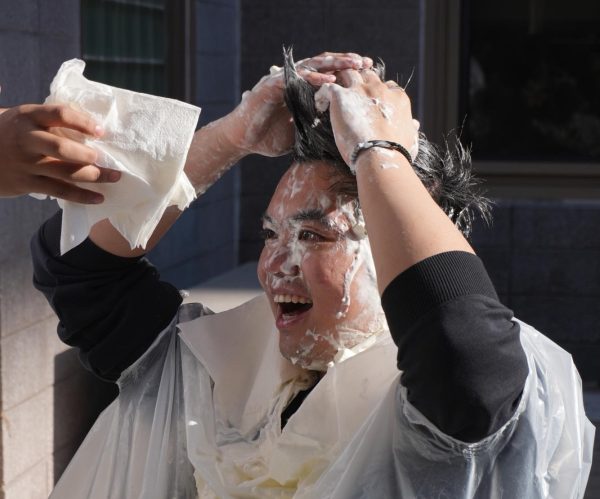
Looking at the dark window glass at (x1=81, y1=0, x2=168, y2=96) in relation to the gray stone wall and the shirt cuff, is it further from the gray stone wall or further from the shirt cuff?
the shirt cuff

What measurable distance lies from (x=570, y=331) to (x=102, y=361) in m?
3.96

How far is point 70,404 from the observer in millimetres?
3592

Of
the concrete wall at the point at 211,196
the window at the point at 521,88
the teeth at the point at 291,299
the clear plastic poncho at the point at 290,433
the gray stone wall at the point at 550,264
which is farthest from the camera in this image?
the window at the point at 521,88

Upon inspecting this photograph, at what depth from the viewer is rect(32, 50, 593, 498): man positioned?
160cm

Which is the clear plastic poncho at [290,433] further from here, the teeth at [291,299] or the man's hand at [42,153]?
the man's hand at [42,153]

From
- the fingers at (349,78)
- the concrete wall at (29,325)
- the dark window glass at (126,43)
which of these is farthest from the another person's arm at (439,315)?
the dark window glass at (126,43)

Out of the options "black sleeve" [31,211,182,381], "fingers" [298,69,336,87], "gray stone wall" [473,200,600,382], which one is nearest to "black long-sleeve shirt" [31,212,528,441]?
"fingers" [298,69,336,87]

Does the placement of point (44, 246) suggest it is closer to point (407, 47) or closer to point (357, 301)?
point (357, 301)

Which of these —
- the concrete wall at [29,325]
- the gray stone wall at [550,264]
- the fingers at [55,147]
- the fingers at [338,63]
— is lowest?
the gray stone wall at [550,264]

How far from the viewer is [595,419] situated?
496 centimetres

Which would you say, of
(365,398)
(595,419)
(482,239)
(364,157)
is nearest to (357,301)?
(365,398)

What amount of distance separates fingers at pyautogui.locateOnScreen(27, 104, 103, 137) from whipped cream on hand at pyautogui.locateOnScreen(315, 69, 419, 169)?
431 mm

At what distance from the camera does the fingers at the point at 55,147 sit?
155 centimetres

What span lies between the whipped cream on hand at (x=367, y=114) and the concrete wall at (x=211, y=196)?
317 cm
